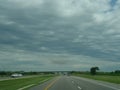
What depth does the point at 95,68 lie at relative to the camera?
196 m

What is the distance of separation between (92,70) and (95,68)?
2979mm

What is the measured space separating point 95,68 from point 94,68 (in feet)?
2.46

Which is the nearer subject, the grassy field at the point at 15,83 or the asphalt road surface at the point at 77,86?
the asphalt road surface at the point at 77,86

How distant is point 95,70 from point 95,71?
117 centimetres

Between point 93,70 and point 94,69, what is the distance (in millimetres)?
1712

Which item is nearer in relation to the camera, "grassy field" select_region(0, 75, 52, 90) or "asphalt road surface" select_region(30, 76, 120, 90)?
"asphalt road surface" select_region(30, 76, 120, 90)

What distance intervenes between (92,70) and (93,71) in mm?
2926

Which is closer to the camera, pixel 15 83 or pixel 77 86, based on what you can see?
pixel 77 86

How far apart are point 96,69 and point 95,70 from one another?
1.82 meters

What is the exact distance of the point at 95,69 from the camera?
639 feet

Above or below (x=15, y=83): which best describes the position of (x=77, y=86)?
below

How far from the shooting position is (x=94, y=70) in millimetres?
193875

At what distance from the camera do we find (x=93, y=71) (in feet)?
629

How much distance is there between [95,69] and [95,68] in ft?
5.29
